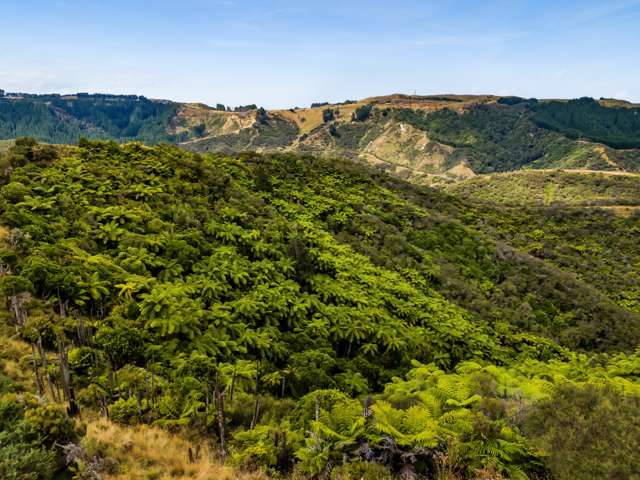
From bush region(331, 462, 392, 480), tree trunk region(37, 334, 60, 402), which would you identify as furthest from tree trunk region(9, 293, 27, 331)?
bush region(331, 462, 392, 480)

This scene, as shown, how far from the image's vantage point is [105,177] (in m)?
21.3

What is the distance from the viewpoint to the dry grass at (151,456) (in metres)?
7.14

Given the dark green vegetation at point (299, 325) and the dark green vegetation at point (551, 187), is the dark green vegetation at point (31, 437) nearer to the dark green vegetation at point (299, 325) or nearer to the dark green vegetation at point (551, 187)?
the dark green vegetation at point (299, 325)

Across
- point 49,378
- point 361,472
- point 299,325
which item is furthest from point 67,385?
point 299,325

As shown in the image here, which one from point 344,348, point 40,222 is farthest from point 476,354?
point 40,222

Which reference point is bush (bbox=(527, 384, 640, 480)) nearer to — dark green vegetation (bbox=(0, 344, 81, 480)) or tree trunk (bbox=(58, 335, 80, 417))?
dark green vegetation (bbox=(0, 344, 81, 480))

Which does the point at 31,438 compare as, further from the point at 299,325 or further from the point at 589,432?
the point at 299,325

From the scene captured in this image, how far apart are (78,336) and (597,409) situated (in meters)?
13.0

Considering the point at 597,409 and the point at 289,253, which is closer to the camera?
the point at 597,409

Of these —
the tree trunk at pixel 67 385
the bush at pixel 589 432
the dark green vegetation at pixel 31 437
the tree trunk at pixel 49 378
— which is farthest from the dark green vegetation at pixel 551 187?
the dark green vegetation at pixel 31 437

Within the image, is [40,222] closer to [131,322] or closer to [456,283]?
[131,322]

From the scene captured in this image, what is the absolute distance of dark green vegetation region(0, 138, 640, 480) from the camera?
25.4 ft

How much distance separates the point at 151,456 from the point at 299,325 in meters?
8.74

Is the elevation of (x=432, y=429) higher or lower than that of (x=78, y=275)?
lower
